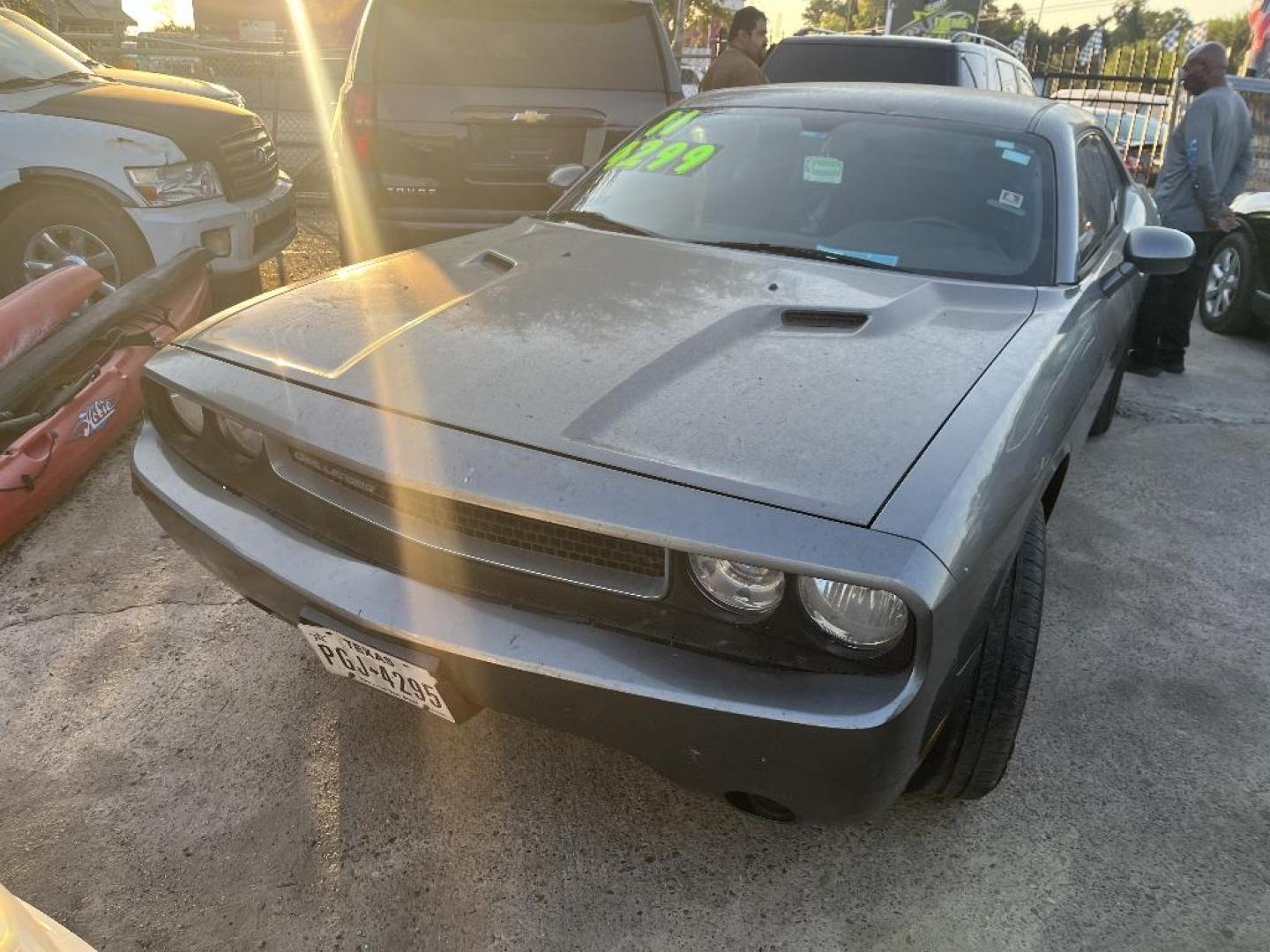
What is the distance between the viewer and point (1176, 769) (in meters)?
2.39

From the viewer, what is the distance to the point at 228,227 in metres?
5.31

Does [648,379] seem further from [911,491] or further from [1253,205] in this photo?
[1253,205]

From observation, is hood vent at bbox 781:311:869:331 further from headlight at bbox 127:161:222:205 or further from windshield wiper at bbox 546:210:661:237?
headlight at bbox 127:161:222:205

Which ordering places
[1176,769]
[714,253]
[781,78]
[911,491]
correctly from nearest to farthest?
[911,491]
[1176,769]
[714,253]
[781,78]

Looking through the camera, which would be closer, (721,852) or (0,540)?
(721,852)

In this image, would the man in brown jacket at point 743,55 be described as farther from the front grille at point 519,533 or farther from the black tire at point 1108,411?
the front grille at point 519,533

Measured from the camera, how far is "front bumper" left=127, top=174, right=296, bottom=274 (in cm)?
508

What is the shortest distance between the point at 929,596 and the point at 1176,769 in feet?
4.54

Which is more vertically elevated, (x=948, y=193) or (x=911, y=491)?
(x=948, y=193)

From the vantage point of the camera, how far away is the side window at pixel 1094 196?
2.95 meters

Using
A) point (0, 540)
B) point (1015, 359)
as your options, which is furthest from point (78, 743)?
point (1015, 359)

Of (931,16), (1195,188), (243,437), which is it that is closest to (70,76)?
(243,437)

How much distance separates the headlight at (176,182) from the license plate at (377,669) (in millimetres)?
4015

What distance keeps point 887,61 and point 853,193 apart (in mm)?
5159
